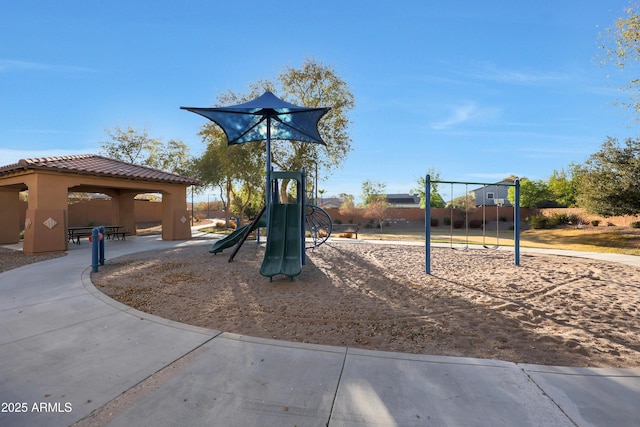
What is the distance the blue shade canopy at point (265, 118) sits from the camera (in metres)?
9.39

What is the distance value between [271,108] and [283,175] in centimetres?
204

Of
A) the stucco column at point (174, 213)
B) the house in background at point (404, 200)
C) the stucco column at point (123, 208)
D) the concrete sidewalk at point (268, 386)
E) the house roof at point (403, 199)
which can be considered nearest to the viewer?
the concrete sidewalk at point (268, 386)

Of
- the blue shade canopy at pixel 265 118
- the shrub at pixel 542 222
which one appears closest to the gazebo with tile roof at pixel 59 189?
the blue shade canopy at pixel 265 118

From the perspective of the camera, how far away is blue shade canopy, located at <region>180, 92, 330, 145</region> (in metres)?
9.39

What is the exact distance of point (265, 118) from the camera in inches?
420

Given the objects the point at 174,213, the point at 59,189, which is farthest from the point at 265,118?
the point at 174,213

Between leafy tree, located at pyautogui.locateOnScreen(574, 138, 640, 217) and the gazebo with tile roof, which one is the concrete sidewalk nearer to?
the gazebo with tile roof

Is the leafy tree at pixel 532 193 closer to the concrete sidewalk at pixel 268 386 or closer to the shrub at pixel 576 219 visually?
the shrub at pixel 576 219

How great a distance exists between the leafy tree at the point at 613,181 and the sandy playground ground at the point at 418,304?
11585mm

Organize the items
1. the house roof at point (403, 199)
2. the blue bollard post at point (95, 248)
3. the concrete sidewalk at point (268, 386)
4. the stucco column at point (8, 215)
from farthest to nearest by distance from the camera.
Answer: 1. the house roof at point (403, 199)
2. the stucco column at point (8, 215)
3. the blue bollard post at point (95, 248)
4. the concrete sidewalk at point (268, 386)

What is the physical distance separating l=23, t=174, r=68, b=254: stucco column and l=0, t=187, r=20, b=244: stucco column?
17.9 ft

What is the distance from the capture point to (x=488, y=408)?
2.68 m

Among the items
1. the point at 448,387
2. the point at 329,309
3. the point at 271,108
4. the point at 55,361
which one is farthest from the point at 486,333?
the point at 271,108

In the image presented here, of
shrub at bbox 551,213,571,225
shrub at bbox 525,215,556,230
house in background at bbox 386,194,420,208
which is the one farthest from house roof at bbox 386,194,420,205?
shrub at bbox 551,213,571,225
